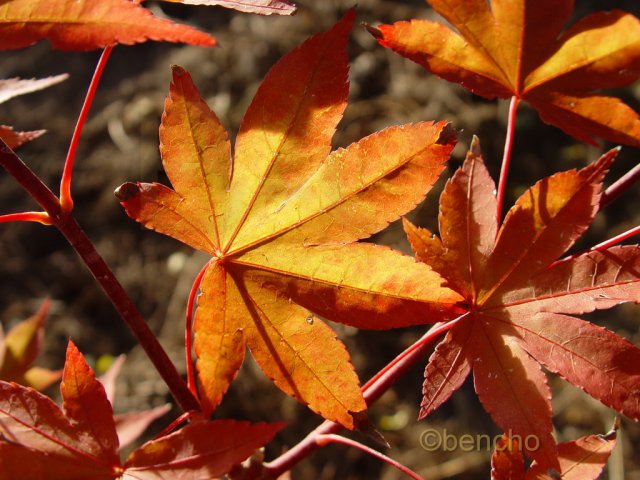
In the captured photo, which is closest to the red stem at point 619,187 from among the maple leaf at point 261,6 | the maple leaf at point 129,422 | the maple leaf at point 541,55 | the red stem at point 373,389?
the maple leaf at point 541,55

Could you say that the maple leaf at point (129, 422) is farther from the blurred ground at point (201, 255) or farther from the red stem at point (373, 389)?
the blurred ground at point (201, 255)

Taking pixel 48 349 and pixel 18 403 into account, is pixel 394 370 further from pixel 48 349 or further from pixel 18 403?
pixel 48 349

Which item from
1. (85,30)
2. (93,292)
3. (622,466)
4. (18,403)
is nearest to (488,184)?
(85,30)

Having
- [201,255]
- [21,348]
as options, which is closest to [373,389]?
[21,348]

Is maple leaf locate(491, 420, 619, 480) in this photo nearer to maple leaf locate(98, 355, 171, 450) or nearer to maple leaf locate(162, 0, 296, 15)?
maple leaf locate(162, 0, 296, 15)

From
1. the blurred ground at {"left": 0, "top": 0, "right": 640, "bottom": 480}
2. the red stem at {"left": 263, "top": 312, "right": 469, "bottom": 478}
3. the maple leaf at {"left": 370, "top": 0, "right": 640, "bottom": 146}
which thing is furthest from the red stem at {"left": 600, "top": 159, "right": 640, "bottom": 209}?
the blurred ground at {"left": 0, "top": 0, "right": 640, "bottom": 480}

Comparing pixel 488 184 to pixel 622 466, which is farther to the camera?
pixel 622 466

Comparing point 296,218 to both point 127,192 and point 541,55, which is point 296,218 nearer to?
point 127,192
